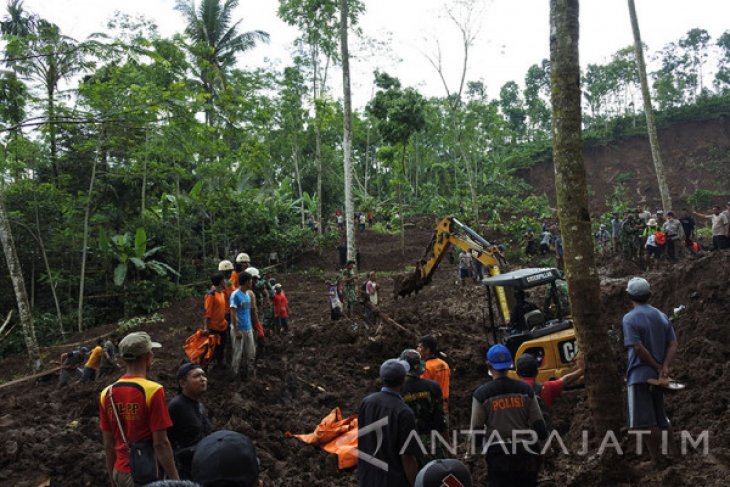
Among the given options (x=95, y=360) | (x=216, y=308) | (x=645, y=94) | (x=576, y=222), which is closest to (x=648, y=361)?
(x=576, y=222)

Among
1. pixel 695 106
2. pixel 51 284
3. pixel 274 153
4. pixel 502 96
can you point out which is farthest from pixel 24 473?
pixel 502 96

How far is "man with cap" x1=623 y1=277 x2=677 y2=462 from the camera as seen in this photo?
468 cm

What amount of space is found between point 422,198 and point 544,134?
22673 millimetres

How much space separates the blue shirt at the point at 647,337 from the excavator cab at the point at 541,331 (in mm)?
2580

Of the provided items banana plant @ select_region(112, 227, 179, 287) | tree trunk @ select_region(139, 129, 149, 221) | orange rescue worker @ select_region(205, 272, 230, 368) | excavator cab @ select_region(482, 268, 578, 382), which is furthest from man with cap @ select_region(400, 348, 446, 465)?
tree trunk @ select_region(139, 129, 149, 221)

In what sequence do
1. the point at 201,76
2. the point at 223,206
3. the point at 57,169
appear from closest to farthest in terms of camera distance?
the point at 57,169
the point at 223,206
the point at 201,76

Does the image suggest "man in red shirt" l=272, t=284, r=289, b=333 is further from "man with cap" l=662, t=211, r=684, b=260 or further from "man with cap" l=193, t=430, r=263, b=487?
"man with cap" l=662, t=211, r=684, b=260

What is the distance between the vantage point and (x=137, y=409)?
3484 mm

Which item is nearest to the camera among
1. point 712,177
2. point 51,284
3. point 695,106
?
point 51,284

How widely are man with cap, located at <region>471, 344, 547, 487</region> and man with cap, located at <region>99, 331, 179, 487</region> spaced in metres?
2.18

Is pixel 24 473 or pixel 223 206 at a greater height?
pixel 223 206

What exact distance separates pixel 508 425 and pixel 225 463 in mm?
2575

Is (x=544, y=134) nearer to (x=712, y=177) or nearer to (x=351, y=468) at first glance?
(x=712, y=177)

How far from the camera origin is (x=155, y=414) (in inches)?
137
